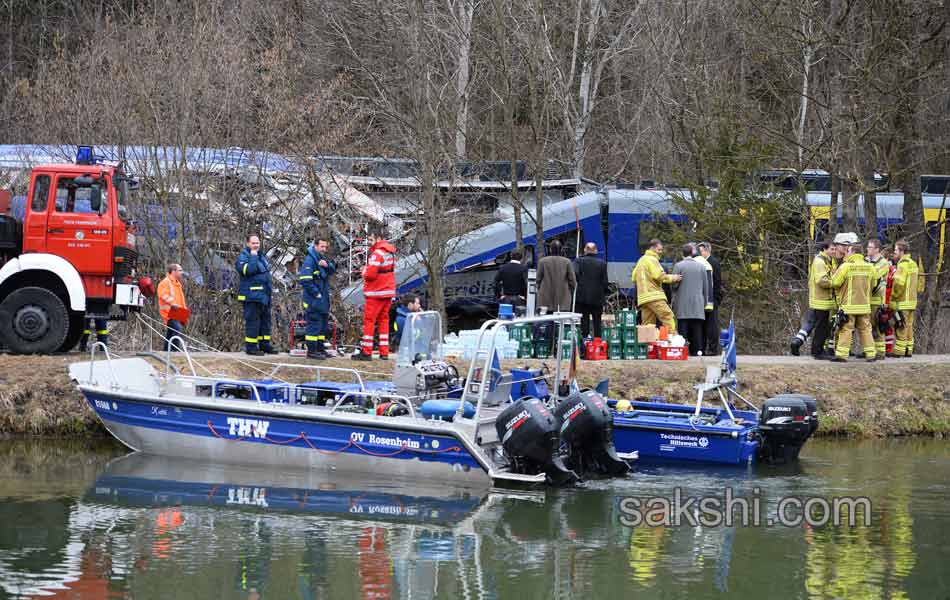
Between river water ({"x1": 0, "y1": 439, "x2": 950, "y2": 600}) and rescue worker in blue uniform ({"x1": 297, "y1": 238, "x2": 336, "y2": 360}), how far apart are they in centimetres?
311

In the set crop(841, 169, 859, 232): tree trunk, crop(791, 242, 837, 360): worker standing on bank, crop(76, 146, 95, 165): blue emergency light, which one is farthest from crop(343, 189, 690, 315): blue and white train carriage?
crop(76, 146, 95, 165): blue emergency light

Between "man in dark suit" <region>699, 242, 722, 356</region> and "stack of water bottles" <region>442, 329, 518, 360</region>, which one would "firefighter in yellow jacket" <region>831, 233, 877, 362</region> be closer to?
"man in dark suit" <region>699, 242, 722, 356</region>

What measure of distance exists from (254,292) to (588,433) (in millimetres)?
5936

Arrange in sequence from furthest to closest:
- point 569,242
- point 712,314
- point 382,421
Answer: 1. point 569,242
2. point 712,314
3. point 382,421

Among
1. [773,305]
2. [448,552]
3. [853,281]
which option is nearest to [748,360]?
[853,281]

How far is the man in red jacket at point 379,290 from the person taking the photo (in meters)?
16.3

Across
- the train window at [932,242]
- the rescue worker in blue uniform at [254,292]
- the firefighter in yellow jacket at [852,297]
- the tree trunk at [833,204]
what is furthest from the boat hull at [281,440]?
the train window at [932,242]

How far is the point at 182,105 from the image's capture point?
837 inches

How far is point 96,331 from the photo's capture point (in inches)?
663

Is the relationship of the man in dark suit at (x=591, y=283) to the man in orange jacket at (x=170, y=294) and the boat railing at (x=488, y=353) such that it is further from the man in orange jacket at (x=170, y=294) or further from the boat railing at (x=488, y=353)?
the man in orange jacket at (x=170, y=294)

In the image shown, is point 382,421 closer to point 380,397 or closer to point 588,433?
point 380,397

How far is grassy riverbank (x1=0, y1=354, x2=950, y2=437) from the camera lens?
16297mm

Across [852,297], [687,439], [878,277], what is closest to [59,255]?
[687,439]

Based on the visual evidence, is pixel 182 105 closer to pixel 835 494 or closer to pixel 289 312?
pixel 289 312
